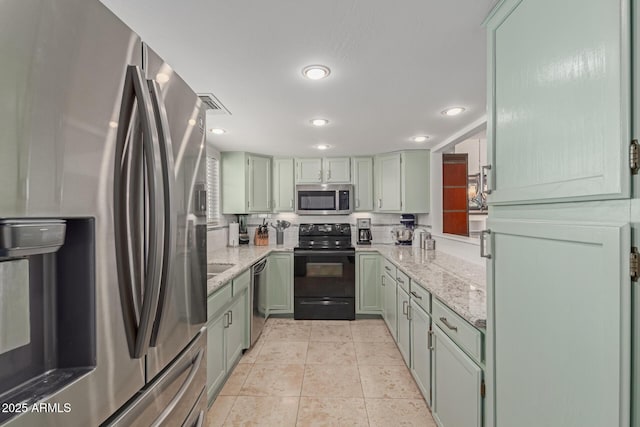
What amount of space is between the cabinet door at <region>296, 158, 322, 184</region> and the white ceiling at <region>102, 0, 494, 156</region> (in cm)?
156

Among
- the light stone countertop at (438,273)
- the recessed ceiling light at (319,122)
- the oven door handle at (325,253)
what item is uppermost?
the recessed ceiling light at (319,122)

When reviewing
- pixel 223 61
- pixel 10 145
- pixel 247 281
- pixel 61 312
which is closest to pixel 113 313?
pixel 61 312

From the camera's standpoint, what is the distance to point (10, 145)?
0.45 metres

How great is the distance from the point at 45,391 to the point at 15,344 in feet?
0.37

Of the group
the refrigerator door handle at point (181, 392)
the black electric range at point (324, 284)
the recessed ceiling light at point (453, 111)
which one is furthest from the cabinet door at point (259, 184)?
the refrigerator door handle at point (181, 392)

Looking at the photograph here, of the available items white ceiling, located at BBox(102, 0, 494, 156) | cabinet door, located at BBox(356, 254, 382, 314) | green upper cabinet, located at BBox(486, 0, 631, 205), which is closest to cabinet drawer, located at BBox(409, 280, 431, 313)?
green upper cabinet, located at BBox(486, 0, 631, 205)

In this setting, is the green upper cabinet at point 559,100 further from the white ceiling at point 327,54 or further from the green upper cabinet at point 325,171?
the green upper cabinet at point 325,171

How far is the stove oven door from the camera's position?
3.81 metres

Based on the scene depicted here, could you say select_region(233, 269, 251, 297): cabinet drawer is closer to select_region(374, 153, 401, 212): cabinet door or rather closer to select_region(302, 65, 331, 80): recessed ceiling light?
select_region(302, 65, 331, 80): recessed ceiling light

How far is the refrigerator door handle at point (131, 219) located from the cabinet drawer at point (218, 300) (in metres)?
1.19

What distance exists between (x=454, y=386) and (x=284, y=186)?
10.7 feet

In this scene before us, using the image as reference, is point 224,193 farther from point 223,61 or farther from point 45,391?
point 45,391

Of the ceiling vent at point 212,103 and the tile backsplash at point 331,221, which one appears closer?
the ceiling vent at point 212,103

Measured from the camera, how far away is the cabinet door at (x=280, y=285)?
3850mm
